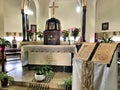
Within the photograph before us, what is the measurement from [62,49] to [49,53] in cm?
48

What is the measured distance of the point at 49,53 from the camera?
5.64 metres

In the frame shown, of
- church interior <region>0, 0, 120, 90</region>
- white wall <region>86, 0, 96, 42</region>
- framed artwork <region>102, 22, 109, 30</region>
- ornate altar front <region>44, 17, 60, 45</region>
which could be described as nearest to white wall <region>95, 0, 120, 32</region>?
church interior <region>0, 0, 120, 90</region>

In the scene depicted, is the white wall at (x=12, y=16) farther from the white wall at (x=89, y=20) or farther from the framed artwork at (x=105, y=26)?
the framed artwork at (x=105, y=26)

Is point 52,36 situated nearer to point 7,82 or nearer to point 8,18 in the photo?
point 7,82

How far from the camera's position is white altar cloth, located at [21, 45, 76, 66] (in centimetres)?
549

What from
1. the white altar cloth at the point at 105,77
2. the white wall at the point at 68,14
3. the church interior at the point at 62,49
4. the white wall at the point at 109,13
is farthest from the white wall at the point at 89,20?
the white altar cloth at the point at 105,77

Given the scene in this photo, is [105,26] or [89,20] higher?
[89,20]

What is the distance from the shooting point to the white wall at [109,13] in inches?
374

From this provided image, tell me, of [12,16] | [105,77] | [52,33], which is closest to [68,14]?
[12,16]

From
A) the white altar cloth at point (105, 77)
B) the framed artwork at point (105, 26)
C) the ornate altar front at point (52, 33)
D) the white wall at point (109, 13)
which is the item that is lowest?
the white altar cloth at point (105, 77)

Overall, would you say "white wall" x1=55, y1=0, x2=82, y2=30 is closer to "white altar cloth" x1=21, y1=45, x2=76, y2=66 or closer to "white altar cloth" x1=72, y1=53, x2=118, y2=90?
"white altar cloth" x1=21, y1=45, x2=76, y2=66

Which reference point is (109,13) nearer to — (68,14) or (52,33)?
(68,14)

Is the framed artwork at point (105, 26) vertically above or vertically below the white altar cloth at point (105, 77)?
above

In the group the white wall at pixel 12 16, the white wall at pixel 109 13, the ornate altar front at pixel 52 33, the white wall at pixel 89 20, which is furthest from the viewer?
the white wall at pixel 12 16
